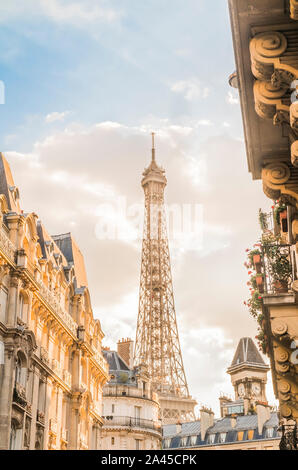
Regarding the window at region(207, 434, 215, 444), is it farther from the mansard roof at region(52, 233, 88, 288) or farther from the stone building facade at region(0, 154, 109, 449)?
the mansard roof at region(52, 233, 88, 288)

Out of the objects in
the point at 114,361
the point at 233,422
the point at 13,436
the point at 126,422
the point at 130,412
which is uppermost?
the point at 114,361

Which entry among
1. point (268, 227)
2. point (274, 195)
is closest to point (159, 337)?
point (268, 227)

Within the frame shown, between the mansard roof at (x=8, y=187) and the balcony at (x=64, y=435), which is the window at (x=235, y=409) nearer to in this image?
the balcony at (x=64, y=435)

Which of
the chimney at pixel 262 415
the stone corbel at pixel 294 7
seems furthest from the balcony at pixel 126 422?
the stone corbel at pixel 294 7

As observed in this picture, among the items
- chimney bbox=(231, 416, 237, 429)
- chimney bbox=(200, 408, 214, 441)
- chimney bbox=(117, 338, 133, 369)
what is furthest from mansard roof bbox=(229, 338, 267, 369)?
chimney bbox=(117, 338, 133, 369)

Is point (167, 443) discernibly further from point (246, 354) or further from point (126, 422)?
point (246, 354)

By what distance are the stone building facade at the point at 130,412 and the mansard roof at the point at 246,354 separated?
69082 mm

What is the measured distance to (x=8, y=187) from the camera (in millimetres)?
38625

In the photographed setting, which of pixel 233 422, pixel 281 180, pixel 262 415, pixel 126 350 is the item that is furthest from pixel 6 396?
pixel 233 422

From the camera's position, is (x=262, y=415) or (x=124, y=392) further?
(x=262, y=415)

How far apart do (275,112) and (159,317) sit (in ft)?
426

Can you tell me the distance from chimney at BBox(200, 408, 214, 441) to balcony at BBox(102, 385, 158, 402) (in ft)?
72.1

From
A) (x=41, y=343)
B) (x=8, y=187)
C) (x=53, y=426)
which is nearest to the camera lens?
(x=8, y=187)
